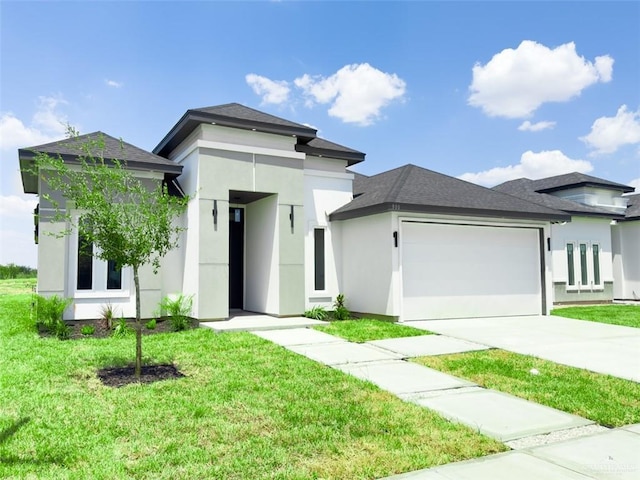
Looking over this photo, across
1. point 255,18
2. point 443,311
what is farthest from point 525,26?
point 443,311

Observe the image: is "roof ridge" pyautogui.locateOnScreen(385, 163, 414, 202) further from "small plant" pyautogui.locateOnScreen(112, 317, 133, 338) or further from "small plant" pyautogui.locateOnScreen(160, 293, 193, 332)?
"small plant" pyautogui.locateOnScreen(112, 317, 133, 338)

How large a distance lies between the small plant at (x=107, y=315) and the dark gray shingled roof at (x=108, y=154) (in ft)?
12.0

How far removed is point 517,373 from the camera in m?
7.02

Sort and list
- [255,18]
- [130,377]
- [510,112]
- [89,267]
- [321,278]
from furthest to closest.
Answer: [510,112] → [321,278] → [255,18] → [89,267] → [130,377]

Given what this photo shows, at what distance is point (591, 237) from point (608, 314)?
560cm

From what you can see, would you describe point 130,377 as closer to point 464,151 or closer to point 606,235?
point 464,151

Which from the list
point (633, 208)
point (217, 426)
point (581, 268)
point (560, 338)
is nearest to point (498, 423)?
point (217, 426)

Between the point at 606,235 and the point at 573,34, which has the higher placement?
the point at 573,34

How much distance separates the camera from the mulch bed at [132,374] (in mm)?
6495

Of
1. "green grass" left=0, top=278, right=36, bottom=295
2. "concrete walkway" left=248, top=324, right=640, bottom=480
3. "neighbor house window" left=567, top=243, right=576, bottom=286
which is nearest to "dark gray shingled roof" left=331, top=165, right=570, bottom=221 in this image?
"concrete walkway" left=248, top=324, right=640, bottom=480

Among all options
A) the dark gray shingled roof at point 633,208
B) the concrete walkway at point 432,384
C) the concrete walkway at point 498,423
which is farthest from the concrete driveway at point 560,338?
the dark gray shingled roof at point 633,208

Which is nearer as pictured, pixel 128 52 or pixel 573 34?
pixel 128 52

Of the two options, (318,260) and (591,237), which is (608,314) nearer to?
(591,237)

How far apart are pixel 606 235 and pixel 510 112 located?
711cm
